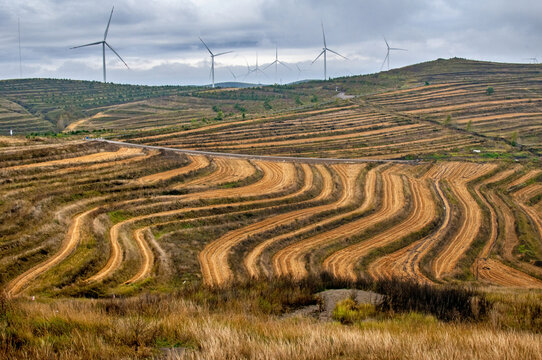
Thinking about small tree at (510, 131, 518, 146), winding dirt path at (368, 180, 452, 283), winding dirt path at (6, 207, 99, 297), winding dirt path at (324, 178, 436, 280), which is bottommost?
winding dirt path at (368, 180, 452, 283)

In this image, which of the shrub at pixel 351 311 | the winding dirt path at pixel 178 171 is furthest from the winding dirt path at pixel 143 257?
the shrub at pixel 351 311

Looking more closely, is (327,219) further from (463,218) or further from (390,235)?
(463,218)

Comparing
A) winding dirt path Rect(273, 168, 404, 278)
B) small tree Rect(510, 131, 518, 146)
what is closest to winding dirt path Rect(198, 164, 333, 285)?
winding dirt path Rect(273, 168, 404, 278)

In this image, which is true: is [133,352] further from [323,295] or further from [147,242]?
[147,242]

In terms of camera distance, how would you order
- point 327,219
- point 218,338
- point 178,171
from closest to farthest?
point 218,338 → point 327,219 → point 178,171

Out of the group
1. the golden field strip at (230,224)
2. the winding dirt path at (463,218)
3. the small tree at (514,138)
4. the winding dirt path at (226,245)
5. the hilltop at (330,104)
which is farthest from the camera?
the hilltop at (330,104)

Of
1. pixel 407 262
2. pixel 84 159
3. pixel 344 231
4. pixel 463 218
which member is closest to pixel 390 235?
pixel 344 231

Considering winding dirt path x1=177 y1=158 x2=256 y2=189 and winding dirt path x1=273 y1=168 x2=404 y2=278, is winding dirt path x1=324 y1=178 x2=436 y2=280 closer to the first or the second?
winding dirt path x1=273 y1=168 x2=404 y2=278

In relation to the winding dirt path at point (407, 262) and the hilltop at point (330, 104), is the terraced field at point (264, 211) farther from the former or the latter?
the hilltop at point (330, 104)
